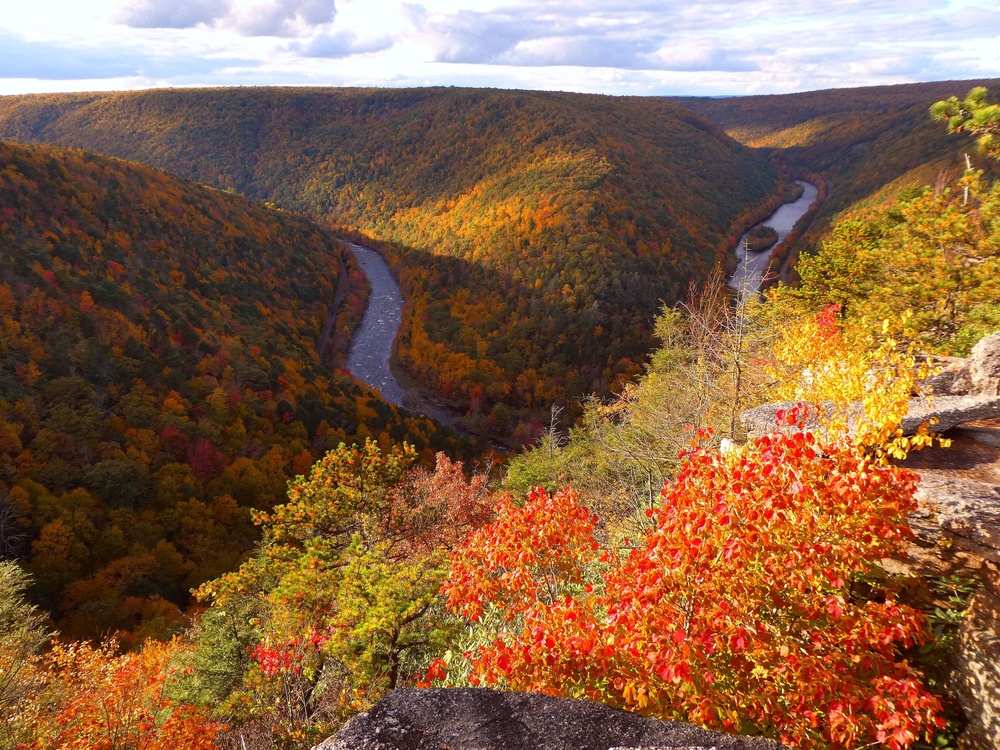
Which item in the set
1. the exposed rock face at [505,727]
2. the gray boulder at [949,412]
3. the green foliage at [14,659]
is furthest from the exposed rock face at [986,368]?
the green foliage at [14,659]

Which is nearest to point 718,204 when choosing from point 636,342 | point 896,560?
point 636,342

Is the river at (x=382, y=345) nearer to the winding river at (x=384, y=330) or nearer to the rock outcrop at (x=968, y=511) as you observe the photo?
the winding river at (x=384, y=330)

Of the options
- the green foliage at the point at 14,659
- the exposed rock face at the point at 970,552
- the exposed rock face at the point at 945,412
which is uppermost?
the exposed rock face at the point at 945,412

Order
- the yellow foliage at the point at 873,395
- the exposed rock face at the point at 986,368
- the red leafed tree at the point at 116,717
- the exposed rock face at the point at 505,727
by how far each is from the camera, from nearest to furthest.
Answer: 1. the exposed rock face at the point at 505,727
2. the yellow foliage at the point at 873,395
3. the exposed rock face at the point at 986,368
4. the red leafed tree at the point at 116,717

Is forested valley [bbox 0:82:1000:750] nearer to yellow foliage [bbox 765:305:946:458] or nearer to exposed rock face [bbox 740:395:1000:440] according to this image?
A: yellow foliage [bbox 765:305:946:458]

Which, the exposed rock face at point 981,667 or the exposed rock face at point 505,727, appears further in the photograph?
the exposed rock face at point 981,667
